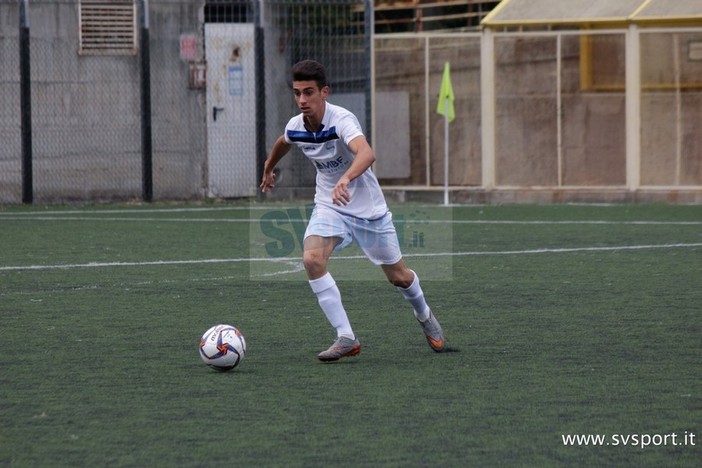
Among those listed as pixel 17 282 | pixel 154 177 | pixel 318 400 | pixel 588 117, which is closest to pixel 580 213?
pixel 588 117

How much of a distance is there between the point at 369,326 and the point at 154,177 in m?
13.5

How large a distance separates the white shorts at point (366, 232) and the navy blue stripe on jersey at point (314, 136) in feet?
1.27

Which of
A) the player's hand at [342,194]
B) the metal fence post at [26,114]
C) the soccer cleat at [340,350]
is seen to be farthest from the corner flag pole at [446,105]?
the player's hand at [342,194]

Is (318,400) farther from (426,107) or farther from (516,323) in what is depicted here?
(426,107)

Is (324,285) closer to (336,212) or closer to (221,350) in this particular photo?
(336,212)

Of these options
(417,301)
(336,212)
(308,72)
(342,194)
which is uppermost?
(308,72)

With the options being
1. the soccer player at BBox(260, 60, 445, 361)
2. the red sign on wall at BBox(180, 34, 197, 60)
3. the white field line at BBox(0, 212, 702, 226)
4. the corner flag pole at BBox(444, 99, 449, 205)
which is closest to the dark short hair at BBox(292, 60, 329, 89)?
the soccer player at BBox(260, 60, 445, 361)

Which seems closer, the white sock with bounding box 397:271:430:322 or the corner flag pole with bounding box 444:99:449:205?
the white sock with bounding box 397:271:430:322

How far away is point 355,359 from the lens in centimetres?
765

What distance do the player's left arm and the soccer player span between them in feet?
0.04

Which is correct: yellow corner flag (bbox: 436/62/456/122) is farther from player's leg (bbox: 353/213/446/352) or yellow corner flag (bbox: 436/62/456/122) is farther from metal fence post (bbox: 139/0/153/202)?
player's leg (bbox: 353/213/446/352)

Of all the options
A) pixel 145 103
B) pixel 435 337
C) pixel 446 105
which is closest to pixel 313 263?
pixel 435 337

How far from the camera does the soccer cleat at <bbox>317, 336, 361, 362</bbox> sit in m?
7.49

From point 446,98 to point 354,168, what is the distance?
14.3 m
